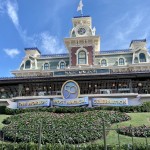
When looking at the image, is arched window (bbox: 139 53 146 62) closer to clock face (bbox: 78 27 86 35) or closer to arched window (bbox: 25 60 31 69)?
clock face (bbox: 78 27 86 35)

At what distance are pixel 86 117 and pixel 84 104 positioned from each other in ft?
16.0

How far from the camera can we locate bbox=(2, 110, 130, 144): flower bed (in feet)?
55.8

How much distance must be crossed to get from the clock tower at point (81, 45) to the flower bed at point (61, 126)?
2247 cm

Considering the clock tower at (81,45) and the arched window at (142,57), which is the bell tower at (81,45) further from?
the arched window at (142,57)

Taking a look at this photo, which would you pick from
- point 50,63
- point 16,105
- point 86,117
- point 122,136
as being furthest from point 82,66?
point 122,136

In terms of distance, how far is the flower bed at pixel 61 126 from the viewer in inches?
669

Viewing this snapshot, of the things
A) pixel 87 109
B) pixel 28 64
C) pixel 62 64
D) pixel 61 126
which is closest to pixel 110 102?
pixel 87 109

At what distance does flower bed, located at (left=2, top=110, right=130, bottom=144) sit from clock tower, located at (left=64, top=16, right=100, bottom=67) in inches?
885

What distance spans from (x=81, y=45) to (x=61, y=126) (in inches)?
1081

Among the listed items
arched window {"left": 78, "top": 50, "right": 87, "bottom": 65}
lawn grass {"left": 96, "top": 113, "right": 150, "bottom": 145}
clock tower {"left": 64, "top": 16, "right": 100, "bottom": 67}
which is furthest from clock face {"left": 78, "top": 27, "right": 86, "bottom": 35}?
lawn grass {"left": 96, "top": 113, "right": 150, "bottom": 145}

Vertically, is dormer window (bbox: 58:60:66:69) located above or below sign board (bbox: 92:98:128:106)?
above

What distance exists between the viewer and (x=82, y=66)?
4259 cm

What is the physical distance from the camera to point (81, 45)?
147ft

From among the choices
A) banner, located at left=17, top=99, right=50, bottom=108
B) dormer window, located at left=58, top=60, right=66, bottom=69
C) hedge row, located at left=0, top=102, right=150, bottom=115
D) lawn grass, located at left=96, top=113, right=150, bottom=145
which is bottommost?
lawn grass, located at left=96, top=113, right=150, bottom=145
